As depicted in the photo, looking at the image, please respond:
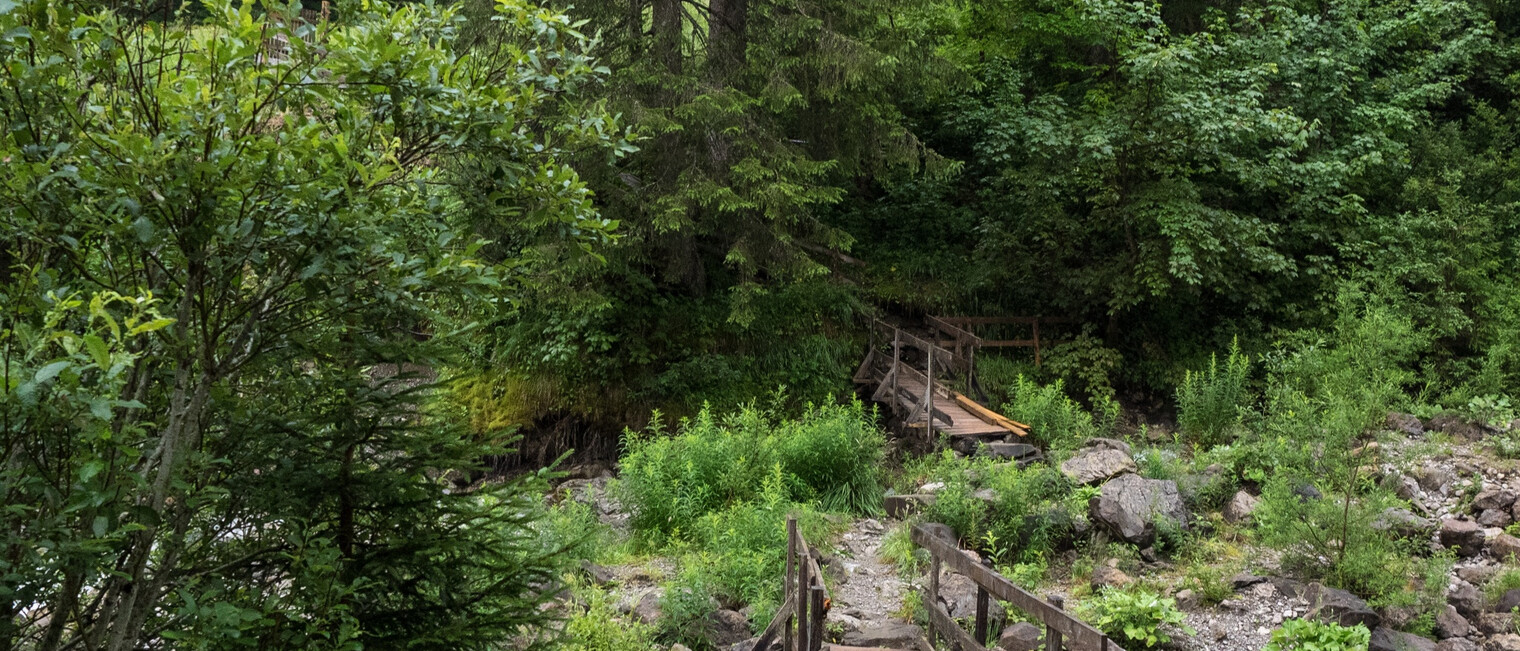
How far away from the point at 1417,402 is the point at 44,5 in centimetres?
1459

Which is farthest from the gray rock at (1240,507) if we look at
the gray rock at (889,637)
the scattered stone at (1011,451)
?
the gray rock at (889,637)

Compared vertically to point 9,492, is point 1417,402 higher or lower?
lower

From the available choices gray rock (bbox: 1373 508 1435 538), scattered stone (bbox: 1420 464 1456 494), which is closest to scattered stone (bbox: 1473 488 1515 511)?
scattered stone (bbox: 1420 464 1456 494)

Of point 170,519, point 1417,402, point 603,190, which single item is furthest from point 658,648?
point 1417,402

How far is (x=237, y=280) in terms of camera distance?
8.01 ft

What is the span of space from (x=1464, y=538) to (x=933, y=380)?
526 centimetres

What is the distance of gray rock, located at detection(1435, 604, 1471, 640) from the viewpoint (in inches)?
265

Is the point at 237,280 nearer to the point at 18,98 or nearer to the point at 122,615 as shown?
the point at 18,98

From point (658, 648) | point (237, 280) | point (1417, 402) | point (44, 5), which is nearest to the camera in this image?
point (44, 5)

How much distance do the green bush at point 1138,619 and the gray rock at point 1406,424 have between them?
6.28 metres

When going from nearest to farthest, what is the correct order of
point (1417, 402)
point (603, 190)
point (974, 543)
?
point (974, 543) → point (603, 190) → point (1417, 402)

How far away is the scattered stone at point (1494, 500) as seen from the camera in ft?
28.8

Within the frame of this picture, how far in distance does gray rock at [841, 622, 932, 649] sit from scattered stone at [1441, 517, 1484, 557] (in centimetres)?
523

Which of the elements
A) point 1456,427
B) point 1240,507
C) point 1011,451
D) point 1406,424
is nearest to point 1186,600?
point 1240,507
